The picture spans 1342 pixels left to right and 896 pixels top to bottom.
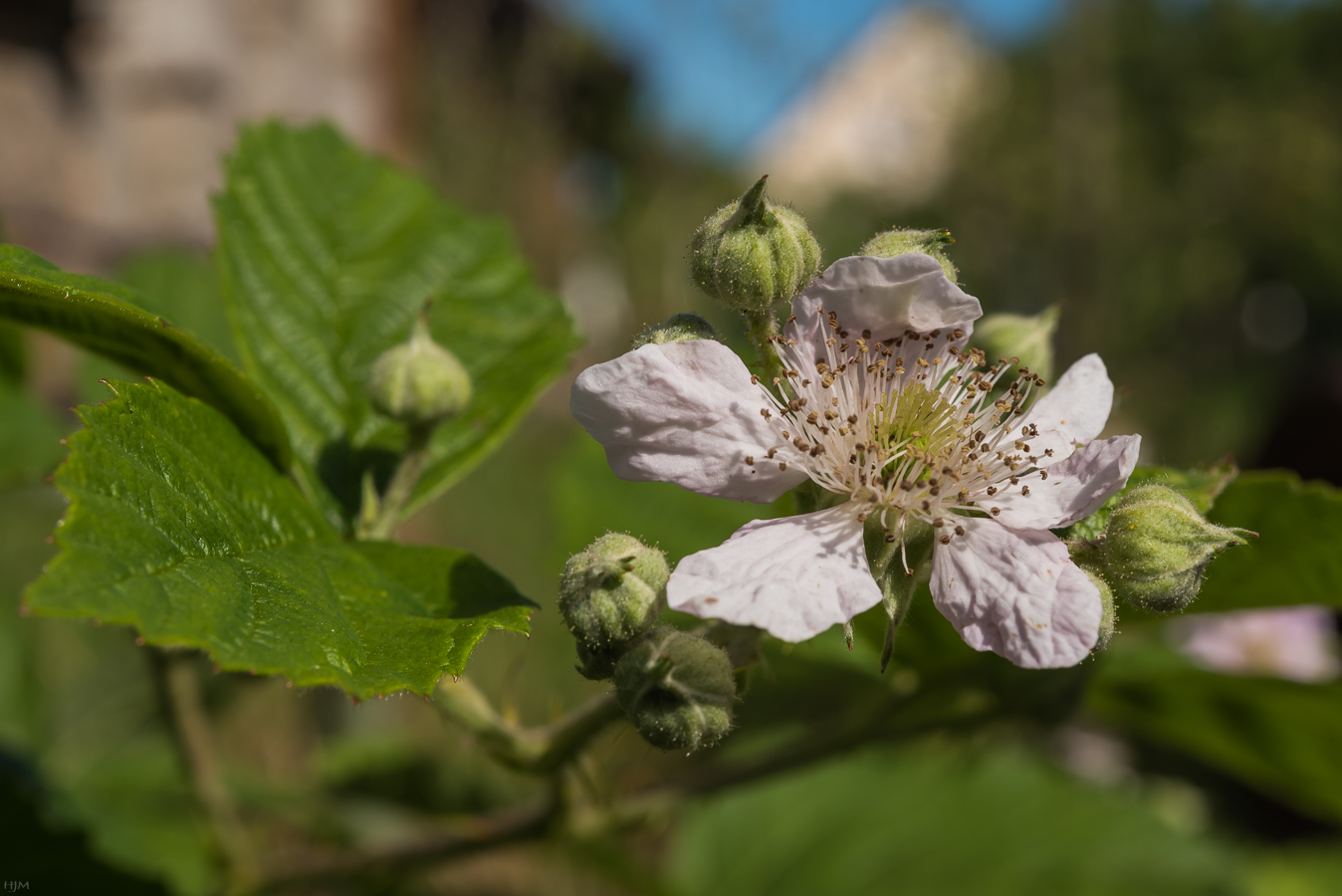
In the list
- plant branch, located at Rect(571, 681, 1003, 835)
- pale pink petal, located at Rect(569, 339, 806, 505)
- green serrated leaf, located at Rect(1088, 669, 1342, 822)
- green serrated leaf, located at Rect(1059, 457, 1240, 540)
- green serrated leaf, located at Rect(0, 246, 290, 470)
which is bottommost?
green serrated leaf, located at Rect(1088, 669, 1342, 822)

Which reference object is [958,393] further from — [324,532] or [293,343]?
[293,343]

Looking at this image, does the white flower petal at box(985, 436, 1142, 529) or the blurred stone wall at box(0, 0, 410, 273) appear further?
the blurred stone wall at box(0, 0, 410, 273)

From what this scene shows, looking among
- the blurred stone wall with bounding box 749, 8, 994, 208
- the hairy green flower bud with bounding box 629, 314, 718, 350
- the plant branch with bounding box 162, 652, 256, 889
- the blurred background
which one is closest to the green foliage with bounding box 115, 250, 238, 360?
the blurred background

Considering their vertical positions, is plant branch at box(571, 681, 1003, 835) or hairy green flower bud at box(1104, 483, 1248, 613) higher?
hairy green flower bud at box(1104, 483, 1248, 613)

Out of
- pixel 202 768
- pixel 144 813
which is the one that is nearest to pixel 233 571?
pixel 202 768

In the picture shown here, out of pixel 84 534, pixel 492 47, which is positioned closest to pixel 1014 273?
pixel 492 47

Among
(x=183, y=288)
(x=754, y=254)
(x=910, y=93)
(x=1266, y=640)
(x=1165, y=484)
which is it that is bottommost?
(x=1266, y=640)

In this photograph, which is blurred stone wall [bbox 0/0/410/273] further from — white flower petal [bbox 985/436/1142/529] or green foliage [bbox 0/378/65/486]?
white flower petal [bbox 985/436/1142/529]

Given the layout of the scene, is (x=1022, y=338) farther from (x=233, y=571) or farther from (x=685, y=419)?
(x=233, y=571)
